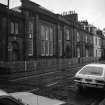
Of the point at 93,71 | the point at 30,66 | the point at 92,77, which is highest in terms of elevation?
the point at 93,71

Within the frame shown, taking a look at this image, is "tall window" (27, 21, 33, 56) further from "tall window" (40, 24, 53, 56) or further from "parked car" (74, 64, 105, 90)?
"parked car" (74, 64, 105, 90)

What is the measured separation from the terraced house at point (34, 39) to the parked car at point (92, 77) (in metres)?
12.6

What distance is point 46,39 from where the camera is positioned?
33.2 meters

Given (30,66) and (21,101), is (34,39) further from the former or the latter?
(21,101)

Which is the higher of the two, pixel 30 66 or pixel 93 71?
pixel 93 71

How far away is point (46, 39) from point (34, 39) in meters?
4.29

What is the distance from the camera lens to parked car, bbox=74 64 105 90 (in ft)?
32.4

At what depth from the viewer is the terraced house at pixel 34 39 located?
24234 mm

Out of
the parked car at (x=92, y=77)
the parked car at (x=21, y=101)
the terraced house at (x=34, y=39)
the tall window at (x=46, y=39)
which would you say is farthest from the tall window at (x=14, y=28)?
the parked car at (x=21, y=101)

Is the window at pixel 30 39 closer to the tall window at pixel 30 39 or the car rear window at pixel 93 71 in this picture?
the tall window at pixel 30 39

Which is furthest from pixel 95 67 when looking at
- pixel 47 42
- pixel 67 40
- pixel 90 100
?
pixel 67 40

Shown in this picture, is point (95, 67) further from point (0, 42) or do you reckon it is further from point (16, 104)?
point (0, 42)

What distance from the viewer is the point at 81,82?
33.8 ft

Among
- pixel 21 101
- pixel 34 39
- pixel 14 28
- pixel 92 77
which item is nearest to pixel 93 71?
pixel 92 77
